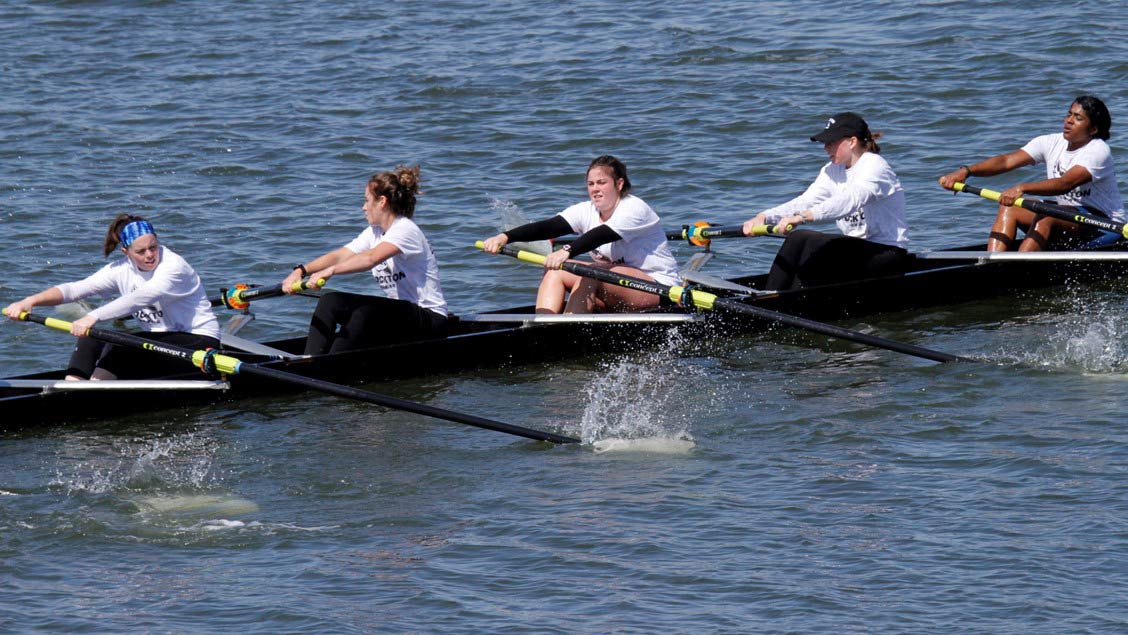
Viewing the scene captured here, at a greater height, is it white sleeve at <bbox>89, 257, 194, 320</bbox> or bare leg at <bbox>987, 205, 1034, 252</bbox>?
white sleeve at <bbox>89, 257, 194, 320</bbox>

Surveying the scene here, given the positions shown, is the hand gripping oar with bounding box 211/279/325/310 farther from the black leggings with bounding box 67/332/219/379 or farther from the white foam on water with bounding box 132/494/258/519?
the white foam on water with bounding box 132/494/258/519

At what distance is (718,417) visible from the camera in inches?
399

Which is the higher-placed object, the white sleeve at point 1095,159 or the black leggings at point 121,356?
the white sleeve at point 1095,159

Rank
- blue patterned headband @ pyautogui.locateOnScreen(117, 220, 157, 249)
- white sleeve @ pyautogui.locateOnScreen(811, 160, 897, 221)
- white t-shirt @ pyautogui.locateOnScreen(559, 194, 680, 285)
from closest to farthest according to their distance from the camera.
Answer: blue patterned headband @ pyautogui.locateOnScreen(117, 220, 157, 249)
white t-shirt @ pyautogui.locateOnScreen(559, 194, 680, 285)
white sleeve @ pyautogui.locateOnScreen(811, 160, 897, 221)

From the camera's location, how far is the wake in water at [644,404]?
9.69 metres

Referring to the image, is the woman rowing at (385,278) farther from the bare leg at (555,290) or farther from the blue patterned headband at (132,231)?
the blue patterned headband at (132,231)

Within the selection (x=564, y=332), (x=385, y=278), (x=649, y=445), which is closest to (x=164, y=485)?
(x=385, y=278)

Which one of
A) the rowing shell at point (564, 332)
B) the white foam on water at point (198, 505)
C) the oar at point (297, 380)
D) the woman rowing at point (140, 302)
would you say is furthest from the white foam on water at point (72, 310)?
the white foam on water at point (198, 505)

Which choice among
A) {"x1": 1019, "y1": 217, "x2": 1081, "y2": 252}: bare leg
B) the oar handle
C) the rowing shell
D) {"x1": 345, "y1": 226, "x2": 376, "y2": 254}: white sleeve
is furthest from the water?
{"x1": 345, "y1": 226, "x2": 376, "y2": 254}: white sleeve

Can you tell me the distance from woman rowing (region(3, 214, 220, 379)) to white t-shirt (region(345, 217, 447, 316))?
3.94ft

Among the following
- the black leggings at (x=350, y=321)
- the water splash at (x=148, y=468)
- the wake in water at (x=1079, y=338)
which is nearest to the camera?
the water splash at (x=148, y=468)

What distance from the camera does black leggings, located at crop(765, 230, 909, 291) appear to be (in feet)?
39.4

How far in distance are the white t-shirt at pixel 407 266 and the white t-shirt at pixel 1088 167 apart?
527cm

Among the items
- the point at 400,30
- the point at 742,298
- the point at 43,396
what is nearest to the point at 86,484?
the point at 43,396
